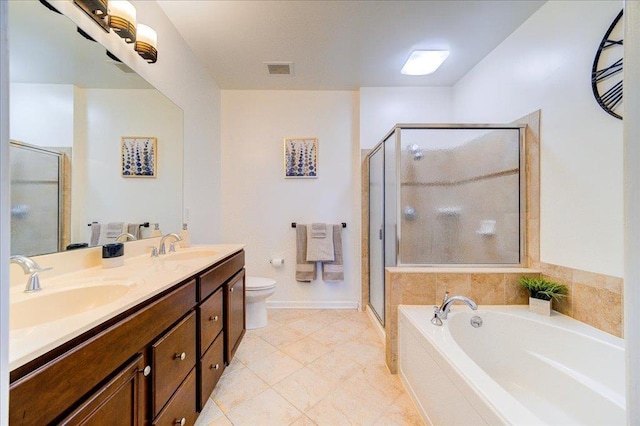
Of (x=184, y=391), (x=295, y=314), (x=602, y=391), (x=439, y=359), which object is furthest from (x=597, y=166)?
(x=295, y=314)

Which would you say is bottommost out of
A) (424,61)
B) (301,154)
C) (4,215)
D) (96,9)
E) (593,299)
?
(593,299)

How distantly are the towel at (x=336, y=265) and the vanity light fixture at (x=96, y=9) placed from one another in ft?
7.28

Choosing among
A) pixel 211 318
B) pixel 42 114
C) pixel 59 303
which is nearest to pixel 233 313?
pixel 211 318

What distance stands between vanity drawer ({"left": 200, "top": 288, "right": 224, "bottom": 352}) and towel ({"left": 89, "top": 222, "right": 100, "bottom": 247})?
22.9 inches

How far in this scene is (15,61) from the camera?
0.87m

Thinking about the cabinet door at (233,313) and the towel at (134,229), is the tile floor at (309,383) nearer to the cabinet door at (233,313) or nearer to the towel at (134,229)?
the cabinet door at (233,313)

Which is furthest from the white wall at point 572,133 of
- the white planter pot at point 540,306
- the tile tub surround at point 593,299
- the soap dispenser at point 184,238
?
the soap dispenser at point 184,238

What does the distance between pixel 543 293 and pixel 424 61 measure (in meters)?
2.00

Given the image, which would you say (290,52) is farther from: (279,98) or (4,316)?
(4,316)

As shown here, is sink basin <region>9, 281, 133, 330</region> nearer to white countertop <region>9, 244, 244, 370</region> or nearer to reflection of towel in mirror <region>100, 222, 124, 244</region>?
white countertop <region>9, 244, 244, 370</region>

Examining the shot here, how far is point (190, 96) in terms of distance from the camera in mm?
2105

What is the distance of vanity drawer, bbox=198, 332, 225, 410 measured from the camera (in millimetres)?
1262

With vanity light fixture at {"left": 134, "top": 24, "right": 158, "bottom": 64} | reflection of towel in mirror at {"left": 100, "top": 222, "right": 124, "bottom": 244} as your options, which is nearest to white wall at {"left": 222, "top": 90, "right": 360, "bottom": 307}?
vanity light fixture at {"left": 134, "top": 24, "right": 158, "bottom": 64}

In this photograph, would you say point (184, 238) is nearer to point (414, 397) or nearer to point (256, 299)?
point (256, 299)
